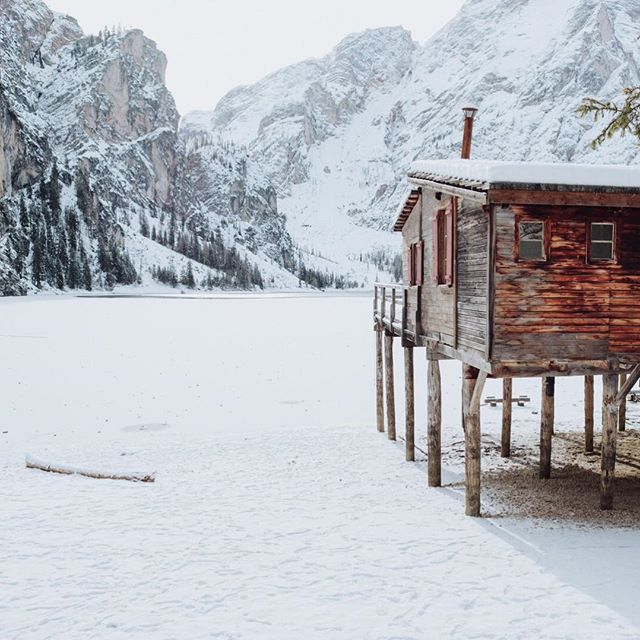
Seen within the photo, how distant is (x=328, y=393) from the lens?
1136 inches

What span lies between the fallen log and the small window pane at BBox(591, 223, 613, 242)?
11.5 m

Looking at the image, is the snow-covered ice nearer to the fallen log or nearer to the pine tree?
the fallen log

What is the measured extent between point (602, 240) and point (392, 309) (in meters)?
7.94

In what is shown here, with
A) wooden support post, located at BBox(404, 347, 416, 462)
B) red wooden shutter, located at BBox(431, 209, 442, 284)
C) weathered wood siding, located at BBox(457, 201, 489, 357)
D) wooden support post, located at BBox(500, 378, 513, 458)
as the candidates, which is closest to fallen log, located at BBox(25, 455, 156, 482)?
wooden support post, located at BBox(404, 347, 416, 462)

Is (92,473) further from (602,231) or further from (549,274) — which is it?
(602,231)

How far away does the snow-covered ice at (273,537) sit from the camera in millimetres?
10148

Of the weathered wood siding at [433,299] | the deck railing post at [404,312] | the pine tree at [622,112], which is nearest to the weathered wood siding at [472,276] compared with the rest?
the weathered wood siding at [433,299]

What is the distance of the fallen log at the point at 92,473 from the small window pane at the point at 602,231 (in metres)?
11.5

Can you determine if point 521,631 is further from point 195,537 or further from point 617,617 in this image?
point 195,537

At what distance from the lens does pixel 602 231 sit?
1337cm

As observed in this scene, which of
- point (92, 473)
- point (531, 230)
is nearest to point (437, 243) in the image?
point (531, 230)

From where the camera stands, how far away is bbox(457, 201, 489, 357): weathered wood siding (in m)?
13.3

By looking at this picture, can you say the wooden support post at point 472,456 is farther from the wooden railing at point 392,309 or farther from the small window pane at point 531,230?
the wooden railing at point 392,309

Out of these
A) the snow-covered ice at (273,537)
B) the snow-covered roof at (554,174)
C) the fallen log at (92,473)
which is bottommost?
the snow-covered ice at (273,537)
